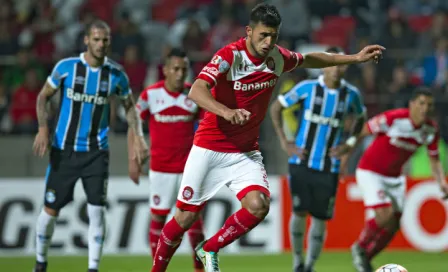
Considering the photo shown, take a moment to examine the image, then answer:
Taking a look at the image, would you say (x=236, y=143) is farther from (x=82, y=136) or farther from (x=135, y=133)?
(x=82, y=136)

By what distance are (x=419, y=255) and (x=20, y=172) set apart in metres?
6.25

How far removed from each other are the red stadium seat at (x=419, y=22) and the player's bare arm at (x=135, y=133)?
10324mm

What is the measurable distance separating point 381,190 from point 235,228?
11.2 feet

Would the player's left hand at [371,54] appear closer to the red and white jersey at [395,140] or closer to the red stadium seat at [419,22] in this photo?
the red and white jersey at [395,140]

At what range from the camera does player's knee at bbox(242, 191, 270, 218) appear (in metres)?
6.89

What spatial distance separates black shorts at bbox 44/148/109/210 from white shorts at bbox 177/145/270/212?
1545 mm

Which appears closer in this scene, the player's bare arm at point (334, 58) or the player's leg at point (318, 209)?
the player's bare arm at point (334, 58)

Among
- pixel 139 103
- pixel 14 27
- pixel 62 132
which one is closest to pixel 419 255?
pixel 139 103

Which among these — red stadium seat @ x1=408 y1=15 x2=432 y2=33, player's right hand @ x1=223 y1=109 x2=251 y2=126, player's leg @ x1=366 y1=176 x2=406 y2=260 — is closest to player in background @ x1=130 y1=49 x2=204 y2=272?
player's leg @ x1=366 y1=176 x2=406 y2=260

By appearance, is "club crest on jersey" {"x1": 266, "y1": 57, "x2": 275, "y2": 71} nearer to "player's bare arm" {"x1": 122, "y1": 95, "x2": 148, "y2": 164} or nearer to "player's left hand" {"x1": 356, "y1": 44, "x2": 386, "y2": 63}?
"player's left hand" {"x1": 356, "y1": 44, "x2": 386, "y2": 63}

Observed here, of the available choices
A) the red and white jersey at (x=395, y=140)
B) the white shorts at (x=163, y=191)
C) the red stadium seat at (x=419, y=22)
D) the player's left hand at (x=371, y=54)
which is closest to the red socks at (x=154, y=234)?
the white shorts at (x=163, y=191)

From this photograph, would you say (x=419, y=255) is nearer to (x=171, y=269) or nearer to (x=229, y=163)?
(x=171, y=269)

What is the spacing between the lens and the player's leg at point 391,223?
994cm

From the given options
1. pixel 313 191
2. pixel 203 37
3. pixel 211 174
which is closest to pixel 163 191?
pixel 313 191
